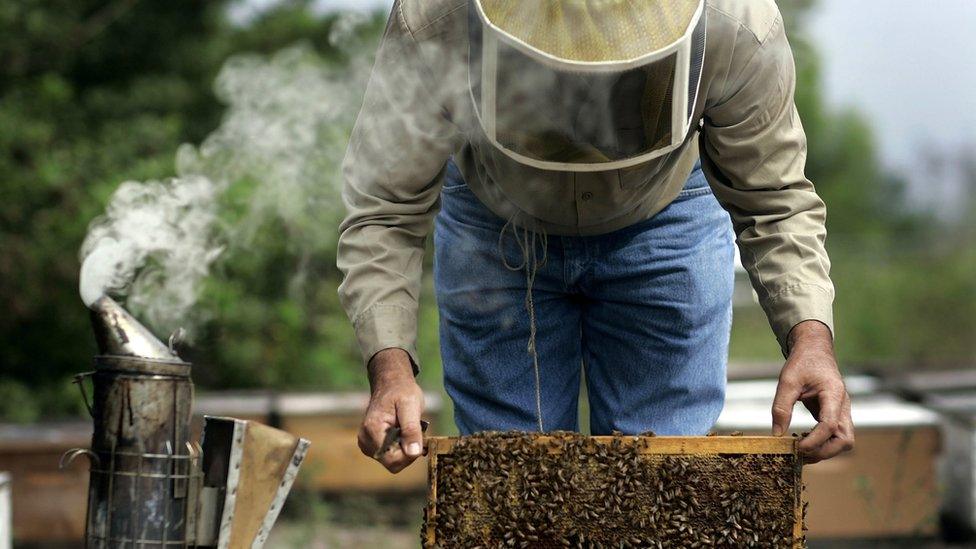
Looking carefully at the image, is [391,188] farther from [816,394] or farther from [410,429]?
[816,394]

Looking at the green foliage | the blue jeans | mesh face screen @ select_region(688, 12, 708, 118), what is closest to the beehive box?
the blue jeans

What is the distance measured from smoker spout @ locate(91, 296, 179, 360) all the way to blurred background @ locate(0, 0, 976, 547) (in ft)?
3.47

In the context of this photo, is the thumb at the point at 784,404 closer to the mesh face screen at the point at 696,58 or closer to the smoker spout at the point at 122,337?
the mesh face screen at the point at 696,58

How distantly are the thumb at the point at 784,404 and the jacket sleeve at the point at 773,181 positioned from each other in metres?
0.18

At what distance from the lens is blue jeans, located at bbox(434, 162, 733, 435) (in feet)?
8.48

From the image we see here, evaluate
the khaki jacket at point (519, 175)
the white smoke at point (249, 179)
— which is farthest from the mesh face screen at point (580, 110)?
the white smoke at point (249, 179)

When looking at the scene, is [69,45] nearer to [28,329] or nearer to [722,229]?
[28,329]

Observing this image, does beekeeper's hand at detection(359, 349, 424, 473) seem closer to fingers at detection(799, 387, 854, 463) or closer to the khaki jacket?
the khaki jacket

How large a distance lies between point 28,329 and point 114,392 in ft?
14.2

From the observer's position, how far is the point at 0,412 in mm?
6258

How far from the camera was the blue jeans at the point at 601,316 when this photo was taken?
2586 mm

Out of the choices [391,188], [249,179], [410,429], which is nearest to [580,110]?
[391,188]

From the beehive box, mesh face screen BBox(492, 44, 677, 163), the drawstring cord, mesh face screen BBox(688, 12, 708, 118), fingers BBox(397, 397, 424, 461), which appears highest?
mesh face screen BBox(688, 12, 708, 118)

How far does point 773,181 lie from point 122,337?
4.76 feet
